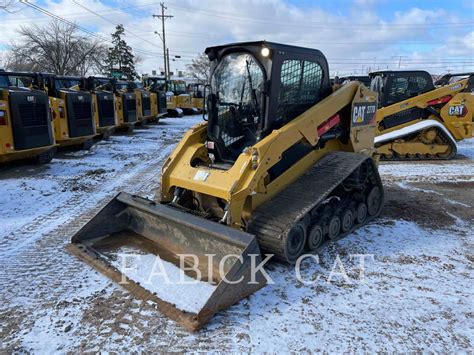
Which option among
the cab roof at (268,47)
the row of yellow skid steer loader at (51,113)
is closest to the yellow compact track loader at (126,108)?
the row of yellow skid steer loader at (51,113)

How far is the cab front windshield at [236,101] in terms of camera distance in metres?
4.67

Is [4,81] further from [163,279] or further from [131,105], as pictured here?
[163,279]

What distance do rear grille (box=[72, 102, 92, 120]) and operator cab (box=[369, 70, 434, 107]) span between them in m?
7.83

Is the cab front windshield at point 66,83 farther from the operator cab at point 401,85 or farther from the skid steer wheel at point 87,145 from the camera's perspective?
the operator cab at point 401,85

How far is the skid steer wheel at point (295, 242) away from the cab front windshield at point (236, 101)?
1.27m

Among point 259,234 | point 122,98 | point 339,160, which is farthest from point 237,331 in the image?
point 122,98

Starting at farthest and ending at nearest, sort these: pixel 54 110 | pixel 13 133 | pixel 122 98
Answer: pixel 122 98
pixel 54 110
pixel 13 133

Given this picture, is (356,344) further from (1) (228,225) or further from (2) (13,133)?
(2) (13,133)

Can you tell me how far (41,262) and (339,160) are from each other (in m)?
3.67

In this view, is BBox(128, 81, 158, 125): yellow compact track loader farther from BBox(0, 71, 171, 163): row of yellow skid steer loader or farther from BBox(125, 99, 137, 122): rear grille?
BBox(0, 71, 171, 163): row of yellow skid steer loader

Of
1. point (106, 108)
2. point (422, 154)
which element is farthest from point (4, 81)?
point (422, 154)

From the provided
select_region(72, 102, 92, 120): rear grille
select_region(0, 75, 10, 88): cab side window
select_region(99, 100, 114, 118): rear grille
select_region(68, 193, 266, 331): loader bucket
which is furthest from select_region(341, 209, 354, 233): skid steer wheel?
select_region(99, 100, 114, 118): rear grille

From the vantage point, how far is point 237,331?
10.2 feet

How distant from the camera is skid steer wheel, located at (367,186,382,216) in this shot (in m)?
5.48
